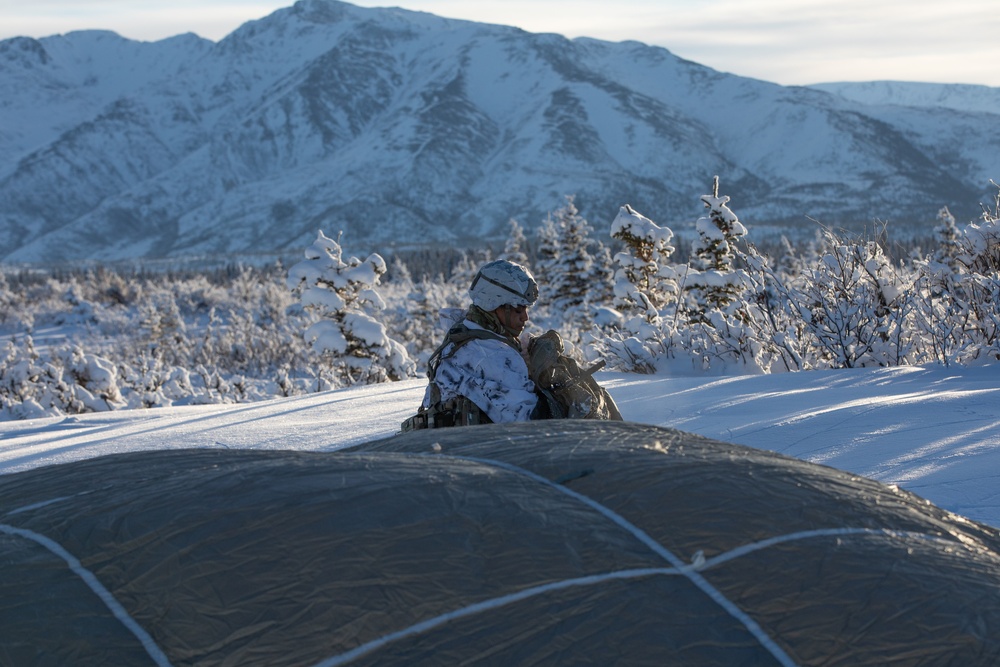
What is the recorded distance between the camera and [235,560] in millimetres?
1631

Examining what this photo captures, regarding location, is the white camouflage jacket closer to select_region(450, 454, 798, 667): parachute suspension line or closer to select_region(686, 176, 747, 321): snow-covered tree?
select_region(450, 454, 798, 667): parachute suspension line

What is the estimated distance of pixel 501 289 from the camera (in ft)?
13.0

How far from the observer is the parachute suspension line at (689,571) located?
1.54 meters

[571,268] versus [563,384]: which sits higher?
[563,384]

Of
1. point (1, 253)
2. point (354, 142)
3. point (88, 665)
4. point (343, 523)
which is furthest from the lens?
point (354, 142)

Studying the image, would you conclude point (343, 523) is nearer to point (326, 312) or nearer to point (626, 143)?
point (326, 312)

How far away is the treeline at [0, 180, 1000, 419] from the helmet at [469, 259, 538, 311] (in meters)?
1.99

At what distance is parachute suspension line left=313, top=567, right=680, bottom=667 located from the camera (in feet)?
4.90

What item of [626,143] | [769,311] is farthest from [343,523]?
[626,143]

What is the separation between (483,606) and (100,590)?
604 millimetres

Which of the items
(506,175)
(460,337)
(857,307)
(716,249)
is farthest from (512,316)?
(506,175)

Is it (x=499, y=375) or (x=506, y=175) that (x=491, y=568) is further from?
(x=506, y=175)

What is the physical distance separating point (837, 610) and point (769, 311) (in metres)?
8.11

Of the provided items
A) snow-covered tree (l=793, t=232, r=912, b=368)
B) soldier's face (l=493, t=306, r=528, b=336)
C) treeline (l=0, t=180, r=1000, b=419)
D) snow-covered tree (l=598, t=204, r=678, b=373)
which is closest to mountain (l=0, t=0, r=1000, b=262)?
treeline (l=0, t=180, r=1000, b=419)
